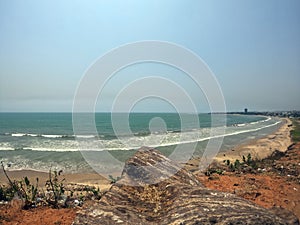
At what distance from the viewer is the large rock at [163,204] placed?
12.9 feet

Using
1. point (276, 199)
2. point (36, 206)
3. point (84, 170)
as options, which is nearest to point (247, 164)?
point (276, 199)

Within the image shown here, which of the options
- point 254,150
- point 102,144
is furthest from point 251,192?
point 102,144

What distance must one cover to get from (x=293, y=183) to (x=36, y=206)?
28.1 ft

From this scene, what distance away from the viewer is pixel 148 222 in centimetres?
409

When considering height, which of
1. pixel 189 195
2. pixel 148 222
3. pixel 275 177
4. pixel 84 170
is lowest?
pixel 84 170

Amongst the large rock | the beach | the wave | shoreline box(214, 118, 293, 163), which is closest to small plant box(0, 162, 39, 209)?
the beach

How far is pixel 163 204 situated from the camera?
457cm

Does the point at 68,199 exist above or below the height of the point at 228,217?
below

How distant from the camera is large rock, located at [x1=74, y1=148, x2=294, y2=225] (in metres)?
3.94

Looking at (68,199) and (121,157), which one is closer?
(68,199)

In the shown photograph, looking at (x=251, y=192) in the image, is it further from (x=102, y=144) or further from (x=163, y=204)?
(x=102, y=144)

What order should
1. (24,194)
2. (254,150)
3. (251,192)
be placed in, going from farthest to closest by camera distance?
(254,150), (251,192), (24,194)

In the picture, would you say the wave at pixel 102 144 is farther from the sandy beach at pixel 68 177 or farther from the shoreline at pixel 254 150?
the sandy beach at pixel 68 177

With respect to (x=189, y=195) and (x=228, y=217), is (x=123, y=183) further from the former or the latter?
(x=228, y=217)
